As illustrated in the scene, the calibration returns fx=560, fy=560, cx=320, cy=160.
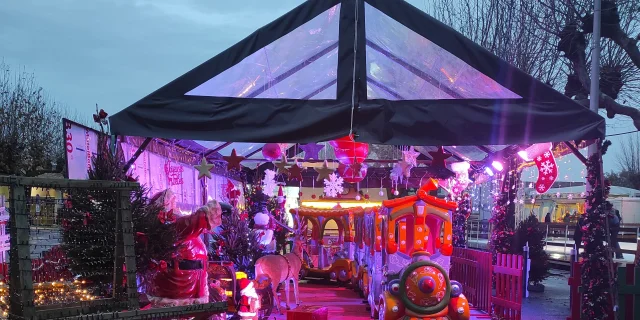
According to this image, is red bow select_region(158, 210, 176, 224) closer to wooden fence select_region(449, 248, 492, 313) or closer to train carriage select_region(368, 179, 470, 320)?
train carriage select_region(368, 179, 470, 320)

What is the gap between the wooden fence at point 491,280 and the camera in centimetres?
790

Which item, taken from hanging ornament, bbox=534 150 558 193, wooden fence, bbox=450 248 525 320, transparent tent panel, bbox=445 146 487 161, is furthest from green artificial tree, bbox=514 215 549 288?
hanging ornament, bbox=534 150 558 193

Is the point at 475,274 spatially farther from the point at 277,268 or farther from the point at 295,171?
the point at 295,171

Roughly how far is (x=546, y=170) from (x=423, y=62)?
4099 millimetres

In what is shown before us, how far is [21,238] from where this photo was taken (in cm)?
Answer: 225

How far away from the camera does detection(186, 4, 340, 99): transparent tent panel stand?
616cm

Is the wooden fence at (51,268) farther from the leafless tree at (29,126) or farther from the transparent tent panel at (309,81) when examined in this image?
the leafless tree at (29,126)

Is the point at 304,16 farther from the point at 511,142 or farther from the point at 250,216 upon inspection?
the point at 250,216

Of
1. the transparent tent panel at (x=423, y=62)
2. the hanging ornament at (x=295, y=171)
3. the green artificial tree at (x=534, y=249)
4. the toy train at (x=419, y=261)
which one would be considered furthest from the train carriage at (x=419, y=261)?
the green artificial tree at (x=534, y=249)

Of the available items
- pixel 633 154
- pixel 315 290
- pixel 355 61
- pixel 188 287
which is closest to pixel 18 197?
pixel 188 287

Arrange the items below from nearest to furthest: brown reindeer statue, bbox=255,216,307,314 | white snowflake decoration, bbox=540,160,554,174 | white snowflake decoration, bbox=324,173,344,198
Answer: brown reindeer statue, bbox=255,216,307,314 → white snowflake decoration, bbox=540,160,554,174 → white snowflake decoration, bbox=324,173,344,198

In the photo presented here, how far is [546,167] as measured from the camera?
937 centimetres

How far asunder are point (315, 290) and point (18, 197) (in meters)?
11.4

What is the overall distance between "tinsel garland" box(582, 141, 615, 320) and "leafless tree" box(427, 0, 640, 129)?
6.10 metres
